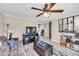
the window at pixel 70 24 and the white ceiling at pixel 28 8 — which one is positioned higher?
the white ceiling at pixel 28 8

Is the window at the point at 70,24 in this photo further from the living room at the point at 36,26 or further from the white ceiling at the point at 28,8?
the white ceiling at the point at 28,8

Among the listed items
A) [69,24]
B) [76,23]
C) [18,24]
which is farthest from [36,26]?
[76,23]

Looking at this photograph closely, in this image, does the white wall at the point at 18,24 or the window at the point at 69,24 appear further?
the white wall at the point at 18,24

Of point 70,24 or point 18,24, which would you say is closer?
point 70,24

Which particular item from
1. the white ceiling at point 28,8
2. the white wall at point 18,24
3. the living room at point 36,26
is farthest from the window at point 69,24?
the white wall at point 18,24

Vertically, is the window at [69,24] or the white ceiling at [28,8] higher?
the white ceiling at [28,8]

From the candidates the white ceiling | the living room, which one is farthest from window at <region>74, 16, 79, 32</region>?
the white ceiling

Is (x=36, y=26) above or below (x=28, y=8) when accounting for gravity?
below

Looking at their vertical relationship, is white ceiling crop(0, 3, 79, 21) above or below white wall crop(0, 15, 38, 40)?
above

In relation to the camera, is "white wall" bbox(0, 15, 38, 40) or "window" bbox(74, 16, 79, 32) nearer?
"window" bbox(74, 16, 79, 32)

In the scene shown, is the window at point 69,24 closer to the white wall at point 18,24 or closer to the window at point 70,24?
the window at point 70,24

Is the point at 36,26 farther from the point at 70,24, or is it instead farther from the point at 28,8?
the point at 70,24

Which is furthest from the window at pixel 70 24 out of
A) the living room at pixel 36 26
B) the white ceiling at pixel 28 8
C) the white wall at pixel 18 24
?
the white wall at pixel 18 24

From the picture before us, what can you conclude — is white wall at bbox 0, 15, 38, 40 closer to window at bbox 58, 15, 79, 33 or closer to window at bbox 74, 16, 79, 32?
window at bbox 58, 15, 79, 33
